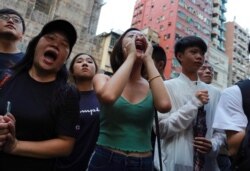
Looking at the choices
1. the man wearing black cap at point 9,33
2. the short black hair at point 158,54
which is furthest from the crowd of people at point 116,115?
the man wearing black cap at point 9,33

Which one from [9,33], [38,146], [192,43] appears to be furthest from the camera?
[9,33]

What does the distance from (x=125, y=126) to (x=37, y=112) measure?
25.0 inches

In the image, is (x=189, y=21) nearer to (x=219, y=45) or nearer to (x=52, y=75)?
(x=219, y=45)

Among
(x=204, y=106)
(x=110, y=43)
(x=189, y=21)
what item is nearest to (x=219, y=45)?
(x=189, y=21)

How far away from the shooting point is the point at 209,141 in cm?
244

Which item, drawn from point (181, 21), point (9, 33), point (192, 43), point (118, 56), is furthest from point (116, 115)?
point (181, 21)

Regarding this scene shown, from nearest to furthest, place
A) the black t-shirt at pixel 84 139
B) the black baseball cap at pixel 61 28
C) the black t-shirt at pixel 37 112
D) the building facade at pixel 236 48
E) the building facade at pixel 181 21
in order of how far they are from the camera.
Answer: the black t-shirt at pixel 37 112, the black baseball cap at pixel 61 28, the black t-shirt at pixel 84 139, the building facade at pixel 181 21, the building facade at pixel 236 48

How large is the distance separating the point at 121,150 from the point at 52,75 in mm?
747

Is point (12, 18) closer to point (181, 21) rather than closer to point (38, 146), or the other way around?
point (38, 146)

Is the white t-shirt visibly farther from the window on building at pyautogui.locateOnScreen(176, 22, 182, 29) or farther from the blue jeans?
the window on building at pyautogui.locateOnScreen(176, 22, 182, 29)

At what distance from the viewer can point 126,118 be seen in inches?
79.7

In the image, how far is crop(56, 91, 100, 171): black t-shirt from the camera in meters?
2.79

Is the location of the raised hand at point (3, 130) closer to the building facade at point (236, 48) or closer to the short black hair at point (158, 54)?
the short black hair at point (158, 54)

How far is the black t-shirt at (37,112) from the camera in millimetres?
1707
